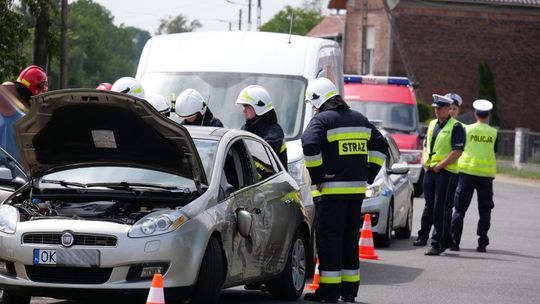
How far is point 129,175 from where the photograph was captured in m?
10.1

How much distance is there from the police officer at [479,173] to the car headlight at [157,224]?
26.7 ft

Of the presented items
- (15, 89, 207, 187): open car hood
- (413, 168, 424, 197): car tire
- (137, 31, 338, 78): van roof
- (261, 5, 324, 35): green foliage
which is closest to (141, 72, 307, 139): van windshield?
(137, 31, 338, 78): van roof

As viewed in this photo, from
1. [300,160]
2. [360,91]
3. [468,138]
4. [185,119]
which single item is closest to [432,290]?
[300,160]

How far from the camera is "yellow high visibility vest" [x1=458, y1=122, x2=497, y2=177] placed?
16.9m

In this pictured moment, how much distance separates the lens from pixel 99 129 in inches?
392

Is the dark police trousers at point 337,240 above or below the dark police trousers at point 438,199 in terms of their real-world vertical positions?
above

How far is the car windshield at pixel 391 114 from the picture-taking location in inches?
1135

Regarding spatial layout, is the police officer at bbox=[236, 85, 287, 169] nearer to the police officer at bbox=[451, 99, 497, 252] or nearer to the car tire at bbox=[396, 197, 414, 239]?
the police officer at bbox=[451, 99, 497, 252]

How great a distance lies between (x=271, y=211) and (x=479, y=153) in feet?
22.5

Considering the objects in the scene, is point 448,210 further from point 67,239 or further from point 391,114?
point 391,114

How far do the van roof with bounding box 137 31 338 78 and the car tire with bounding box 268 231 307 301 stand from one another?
462 centimetres

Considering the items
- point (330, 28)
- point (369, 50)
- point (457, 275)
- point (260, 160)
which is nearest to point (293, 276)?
point (260, 160)

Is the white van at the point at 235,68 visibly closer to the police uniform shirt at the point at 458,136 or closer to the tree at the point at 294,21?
the police uniform shirt at the point at 458,136

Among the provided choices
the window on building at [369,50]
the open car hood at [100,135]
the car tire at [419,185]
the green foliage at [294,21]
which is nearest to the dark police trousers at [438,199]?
the open car hood at [100,135]
